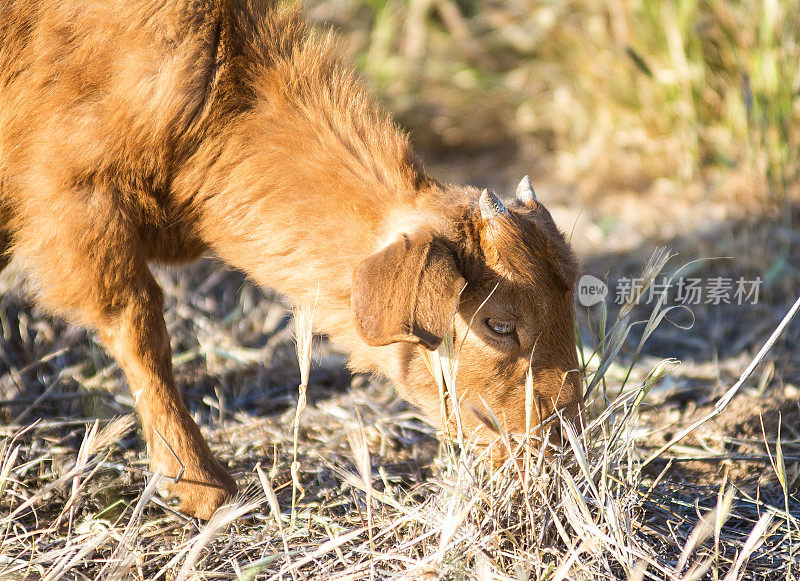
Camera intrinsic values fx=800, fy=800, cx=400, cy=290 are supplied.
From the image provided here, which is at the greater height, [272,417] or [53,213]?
[53,213]

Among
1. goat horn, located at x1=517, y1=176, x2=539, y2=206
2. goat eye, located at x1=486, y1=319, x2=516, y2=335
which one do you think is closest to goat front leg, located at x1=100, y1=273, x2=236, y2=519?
goat eye, located at x1=486, y1=319, x2=516, y2=335

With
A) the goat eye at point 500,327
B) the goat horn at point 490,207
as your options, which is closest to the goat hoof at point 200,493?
the goat eye at point 500,327

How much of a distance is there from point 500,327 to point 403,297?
0.52 meters

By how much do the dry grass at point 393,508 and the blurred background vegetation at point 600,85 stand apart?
246cm

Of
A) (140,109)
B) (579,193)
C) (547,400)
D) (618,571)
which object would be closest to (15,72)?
(140,109)

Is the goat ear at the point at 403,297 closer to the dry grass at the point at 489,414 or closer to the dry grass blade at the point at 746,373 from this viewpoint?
the dry grass at the point at 489,414

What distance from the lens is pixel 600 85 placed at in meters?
7.17

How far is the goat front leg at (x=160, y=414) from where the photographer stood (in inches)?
124

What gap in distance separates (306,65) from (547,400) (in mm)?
1696

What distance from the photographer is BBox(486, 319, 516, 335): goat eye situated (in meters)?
2.99

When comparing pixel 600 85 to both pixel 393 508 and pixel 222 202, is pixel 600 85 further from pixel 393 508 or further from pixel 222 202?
pixel 393 508

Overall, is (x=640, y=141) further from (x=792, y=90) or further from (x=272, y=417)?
(x=272, y=417)

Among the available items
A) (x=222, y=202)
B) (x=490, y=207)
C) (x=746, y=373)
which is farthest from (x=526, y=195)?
(x=222, y=202)

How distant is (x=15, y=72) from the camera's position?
3.12m
